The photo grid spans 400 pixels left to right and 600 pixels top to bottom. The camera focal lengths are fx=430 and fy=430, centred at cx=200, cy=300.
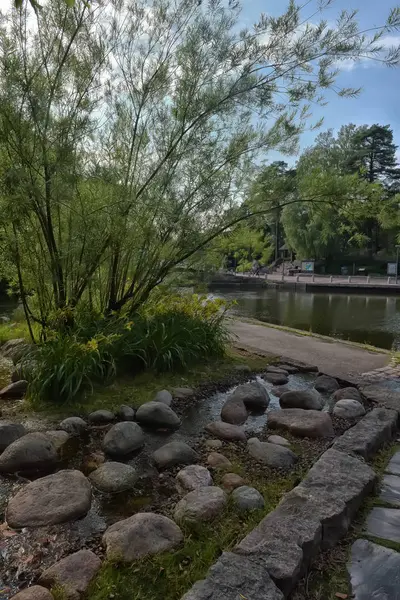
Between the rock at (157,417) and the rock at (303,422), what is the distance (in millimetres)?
782

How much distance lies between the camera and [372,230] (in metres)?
35.6

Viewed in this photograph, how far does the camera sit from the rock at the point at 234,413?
3592 mm

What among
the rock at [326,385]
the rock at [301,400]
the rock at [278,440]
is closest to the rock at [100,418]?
the rock at [278,440]

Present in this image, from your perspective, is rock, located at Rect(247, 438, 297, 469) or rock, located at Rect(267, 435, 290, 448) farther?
rock, located at Rect(267, 435, 290, 448)

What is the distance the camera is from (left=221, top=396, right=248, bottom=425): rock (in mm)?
3592

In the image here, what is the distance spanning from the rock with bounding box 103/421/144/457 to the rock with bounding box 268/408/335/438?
110 centimetres

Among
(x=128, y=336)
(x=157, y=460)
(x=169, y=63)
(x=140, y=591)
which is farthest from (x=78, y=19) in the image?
(x=140, y=591)

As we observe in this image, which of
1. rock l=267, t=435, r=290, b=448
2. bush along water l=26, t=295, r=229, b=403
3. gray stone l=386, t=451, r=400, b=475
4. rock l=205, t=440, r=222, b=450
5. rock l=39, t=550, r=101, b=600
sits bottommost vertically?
rock l=205, t=440, r=222, b=450

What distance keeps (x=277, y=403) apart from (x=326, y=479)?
174 centimetres

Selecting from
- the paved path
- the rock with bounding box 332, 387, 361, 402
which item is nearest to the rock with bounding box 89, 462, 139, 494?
the rock with bounding box 332, 387, 361, 402

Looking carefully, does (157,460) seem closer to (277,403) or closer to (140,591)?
(140,591)

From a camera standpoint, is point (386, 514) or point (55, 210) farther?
point (55, 210)

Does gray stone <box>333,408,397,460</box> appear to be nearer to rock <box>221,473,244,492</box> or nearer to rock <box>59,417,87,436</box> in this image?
rock <box>221,473,244,492</box>

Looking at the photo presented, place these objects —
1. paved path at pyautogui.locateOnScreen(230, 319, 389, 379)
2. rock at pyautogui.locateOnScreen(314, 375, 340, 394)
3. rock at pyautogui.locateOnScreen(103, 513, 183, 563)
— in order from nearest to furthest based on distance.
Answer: rock at pyautogui.locateOnScreen(103, 513, 183, 563) → rock at pyautogui.locateOnScreen(314, 375, 340, 394) → paved path at pyautogui.locateOnScreen(230, 319, 389, 379)
